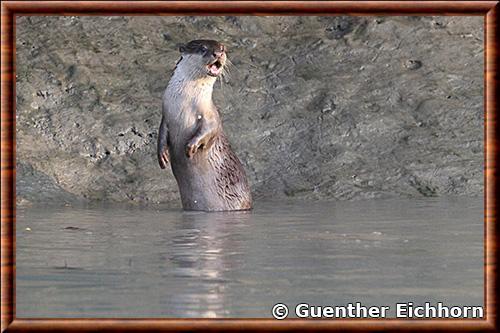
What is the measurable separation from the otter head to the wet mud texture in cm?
133

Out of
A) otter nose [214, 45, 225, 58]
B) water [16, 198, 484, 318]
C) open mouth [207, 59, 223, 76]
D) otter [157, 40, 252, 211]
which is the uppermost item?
otter nose [214, 45, 225, 58]

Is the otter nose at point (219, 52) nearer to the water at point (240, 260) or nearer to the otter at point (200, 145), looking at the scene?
the otter at point (200, 145)

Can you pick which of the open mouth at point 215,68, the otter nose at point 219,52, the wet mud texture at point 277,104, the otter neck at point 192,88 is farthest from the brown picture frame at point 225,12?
the wet mud texture at point 277,104

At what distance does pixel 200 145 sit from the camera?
8.89 metres

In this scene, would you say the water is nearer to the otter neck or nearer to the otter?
the otter

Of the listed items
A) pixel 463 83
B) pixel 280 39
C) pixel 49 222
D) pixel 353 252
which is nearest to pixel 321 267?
pixel 353 252

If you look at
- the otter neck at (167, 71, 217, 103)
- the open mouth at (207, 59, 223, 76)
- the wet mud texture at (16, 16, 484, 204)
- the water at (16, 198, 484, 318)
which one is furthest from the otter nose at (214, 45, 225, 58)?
the wet mud texture at (16, 16, 484, 204)

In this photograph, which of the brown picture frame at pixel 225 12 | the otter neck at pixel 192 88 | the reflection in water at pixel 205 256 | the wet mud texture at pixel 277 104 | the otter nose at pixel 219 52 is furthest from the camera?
the wet mud texture at pixel 277 104

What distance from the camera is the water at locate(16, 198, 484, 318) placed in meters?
4.71

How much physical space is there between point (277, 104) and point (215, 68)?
2.09m

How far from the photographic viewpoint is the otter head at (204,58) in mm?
8773

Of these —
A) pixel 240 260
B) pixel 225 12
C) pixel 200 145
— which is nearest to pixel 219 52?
pixel 200 145

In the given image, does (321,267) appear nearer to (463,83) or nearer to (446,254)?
(446,254)

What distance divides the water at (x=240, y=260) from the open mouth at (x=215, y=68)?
3.38 ft
